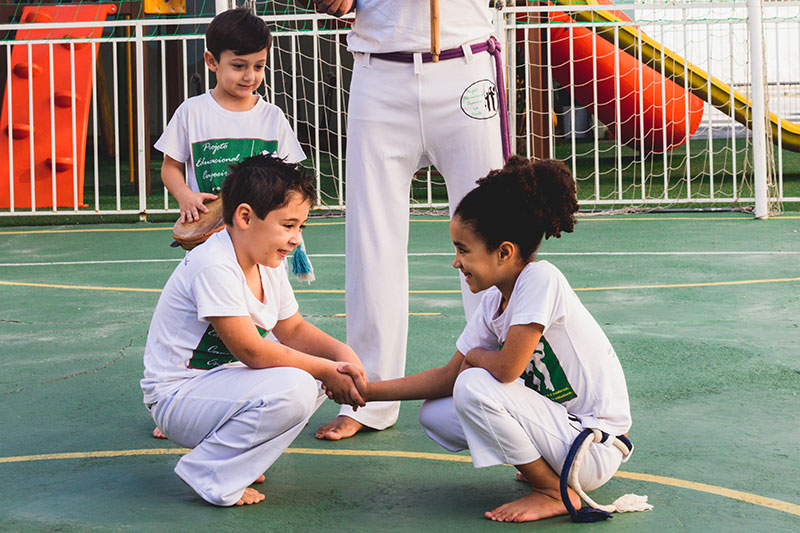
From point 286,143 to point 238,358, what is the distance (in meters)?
1.02

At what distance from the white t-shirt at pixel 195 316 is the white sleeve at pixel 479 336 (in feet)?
1.62

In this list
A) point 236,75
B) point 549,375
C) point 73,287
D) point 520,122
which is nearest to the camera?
point 549,375

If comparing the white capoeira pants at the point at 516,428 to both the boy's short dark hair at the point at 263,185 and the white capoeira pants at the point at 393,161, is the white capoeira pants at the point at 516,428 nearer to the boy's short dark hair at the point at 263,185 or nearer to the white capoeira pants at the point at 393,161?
the boy's short dark hair at the point at 263,185

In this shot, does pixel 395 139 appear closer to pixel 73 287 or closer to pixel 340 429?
pixel 340 429

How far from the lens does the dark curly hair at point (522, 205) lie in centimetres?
239

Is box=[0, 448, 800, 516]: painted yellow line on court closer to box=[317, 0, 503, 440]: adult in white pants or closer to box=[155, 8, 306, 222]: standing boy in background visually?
box=[317, 0, 503, 440]: adult in white pants

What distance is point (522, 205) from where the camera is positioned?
239cm

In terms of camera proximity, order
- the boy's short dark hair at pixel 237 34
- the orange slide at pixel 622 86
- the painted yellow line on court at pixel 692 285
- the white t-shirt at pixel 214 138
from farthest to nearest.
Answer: the orange slide at pixel 622 86 → the painted yellow line on court at pixel 692 285 → the white t-shirt at pixel 214 138 → the boy's short dark hair at pixel 237 34

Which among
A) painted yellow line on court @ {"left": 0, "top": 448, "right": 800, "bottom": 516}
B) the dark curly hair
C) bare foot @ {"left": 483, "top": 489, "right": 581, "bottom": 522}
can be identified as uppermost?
the dark curly hair

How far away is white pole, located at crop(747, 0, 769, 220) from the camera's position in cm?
794

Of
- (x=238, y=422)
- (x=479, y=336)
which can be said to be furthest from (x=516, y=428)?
(x=238, y=422)

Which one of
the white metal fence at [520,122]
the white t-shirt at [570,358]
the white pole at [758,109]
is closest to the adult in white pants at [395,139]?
the white t-shirt at [570,358]

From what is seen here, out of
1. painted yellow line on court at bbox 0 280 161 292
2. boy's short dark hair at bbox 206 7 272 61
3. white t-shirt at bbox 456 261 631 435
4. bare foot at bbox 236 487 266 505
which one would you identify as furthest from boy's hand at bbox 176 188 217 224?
painted yellow line on court at bbox 0 280 161 292

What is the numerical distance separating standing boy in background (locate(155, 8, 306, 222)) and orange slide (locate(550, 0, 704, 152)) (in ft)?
24.1
